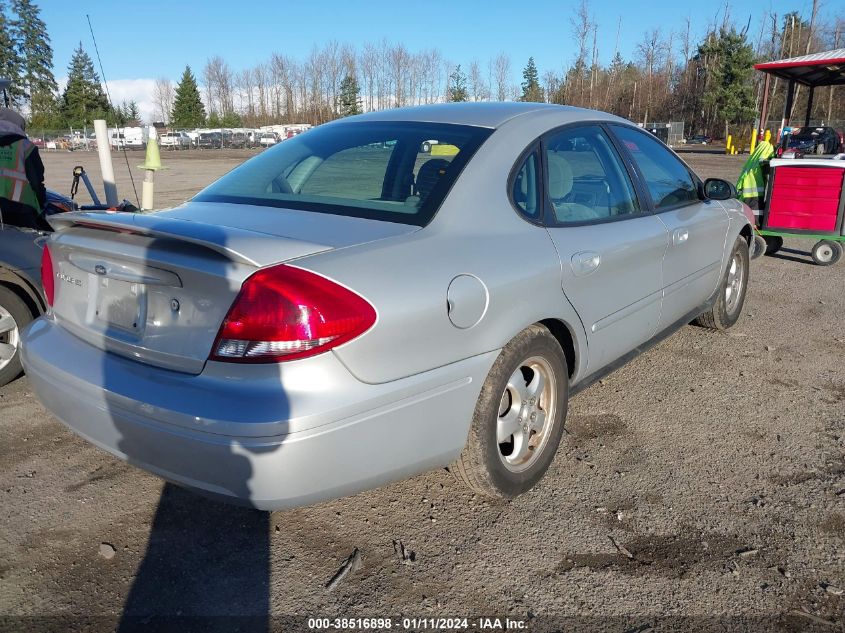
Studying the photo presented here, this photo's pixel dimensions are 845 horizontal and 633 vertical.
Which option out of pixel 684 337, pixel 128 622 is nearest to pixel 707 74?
pixel 684 337

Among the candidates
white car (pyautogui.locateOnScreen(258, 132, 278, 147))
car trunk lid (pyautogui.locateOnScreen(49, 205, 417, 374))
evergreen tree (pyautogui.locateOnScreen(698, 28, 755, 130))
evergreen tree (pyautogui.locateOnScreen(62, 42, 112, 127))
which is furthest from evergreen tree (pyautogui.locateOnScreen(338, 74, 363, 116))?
car trunk lid (pyautogui.locateOnScreen(49, 205, 417, 374))

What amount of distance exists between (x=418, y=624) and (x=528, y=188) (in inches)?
70.4

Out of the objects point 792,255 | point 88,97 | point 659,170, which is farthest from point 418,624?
point 792,255

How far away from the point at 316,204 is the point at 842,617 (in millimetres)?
2368

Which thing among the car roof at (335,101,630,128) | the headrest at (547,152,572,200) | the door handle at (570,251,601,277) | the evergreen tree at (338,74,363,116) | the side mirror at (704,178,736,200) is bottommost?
the door handle at (570,251,601,277)

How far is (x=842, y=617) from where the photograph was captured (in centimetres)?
226

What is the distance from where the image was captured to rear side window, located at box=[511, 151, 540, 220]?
291cm

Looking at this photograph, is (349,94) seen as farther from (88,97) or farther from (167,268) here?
(167,268)

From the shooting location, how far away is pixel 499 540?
272 cm

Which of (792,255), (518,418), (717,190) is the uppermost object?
(717,190)

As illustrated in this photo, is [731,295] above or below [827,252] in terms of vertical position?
above

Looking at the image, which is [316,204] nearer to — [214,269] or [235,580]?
[214,269]

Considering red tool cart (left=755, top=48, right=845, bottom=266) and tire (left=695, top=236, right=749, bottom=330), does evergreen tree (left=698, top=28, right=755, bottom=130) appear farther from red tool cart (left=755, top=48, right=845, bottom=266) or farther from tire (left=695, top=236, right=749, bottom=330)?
tire (left=695, top=236, right=749, bottom=330)

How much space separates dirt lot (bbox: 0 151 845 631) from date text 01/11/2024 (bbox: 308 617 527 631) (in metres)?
0.04
